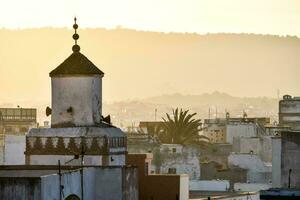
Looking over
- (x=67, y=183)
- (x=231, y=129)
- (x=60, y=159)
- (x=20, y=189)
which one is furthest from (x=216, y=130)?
(x=20, y=189)

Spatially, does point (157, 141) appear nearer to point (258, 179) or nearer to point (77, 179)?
point (258, 179)

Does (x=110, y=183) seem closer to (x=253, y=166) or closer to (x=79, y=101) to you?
(x=79, y=101)

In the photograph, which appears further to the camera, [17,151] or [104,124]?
[17,151]

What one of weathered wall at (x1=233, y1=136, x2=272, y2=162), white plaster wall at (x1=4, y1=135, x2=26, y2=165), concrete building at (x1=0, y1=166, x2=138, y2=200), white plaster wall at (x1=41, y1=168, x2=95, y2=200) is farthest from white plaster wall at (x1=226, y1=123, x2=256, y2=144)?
white plaster wall at (x1=41, y1=168, x2=95, y2=200)

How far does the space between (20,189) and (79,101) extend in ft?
32.8

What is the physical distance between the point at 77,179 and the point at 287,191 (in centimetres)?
522

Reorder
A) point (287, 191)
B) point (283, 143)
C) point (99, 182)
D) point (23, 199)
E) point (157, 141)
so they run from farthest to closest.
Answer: point (157, 141) < point (283, 143) < point (99, 182) < point (287, 191) < point (23, 199)

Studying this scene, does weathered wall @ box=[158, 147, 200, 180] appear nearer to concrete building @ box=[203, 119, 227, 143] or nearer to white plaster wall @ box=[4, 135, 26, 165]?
white plaster wall @ box=[4, 135, 26, 165]

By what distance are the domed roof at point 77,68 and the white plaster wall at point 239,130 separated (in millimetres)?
76716

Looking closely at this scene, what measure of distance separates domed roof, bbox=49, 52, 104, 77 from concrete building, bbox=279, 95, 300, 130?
311 feet

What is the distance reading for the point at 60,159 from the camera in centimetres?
4131

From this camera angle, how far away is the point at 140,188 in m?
48.5

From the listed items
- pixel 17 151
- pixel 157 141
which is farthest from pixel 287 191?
pixel 157 141

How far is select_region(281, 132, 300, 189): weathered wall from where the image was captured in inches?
1775
